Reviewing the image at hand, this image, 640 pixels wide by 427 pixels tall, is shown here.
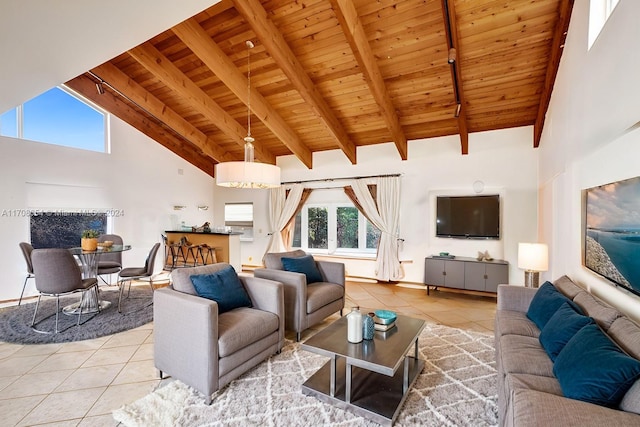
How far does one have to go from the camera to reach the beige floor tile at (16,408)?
1.96 metres

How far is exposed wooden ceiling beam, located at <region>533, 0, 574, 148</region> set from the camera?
300 cm

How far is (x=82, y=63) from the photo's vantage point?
8.47ft

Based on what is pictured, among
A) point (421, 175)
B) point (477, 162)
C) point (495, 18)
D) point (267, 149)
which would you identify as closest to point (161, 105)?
point (267, 149)

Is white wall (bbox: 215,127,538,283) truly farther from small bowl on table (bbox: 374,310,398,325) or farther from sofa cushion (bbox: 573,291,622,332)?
small bowl on table (bbox: 374,310,398,325)

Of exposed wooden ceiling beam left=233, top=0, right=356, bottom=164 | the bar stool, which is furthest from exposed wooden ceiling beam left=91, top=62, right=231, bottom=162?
exposed wooden ceiling beam left=233, top=0, right=356, bottom=164

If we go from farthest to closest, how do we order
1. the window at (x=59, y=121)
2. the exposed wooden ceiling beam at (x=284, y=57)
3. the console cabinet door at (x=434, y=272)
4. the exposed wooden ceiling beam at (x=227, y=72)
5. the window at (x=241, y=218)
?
→ 1. the window at (x=241, y=218)
2. the console cabinet door at (x=434, y=272)
3. the window at (x=59, y=121)
4. the exposed wooden ceiling beam at (x=227, y=72)
5. the exposed wooden ceiling beam at (x=284, y=57)

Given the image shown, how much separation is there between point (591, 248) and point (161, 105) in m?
6.42

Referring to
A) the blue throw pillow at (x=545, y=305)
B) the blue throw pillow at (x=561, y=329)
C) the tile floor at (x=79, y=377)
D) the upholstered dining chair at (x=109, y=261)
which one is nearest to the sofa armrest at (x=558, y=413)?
the blue throw pillow at (x=561, y=329)

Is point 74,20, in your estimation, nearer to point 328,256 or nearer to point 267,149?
point 267,149

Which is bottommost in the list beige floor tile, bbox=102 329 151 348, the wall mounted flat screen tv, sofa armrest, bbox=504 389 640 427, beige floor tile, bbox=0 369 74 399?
beige floor tile, bbox=0 369 74 399

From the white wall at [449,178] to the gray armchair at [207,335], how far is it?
3.64 metres

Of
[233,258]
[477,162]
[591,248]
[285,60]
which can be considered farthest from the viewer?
[233,258]

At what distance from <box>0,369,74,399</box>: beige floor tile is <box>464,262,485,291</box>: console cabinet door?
507cm

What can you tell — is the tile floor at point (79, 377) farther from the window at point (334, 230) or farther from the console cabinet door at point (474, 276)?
the window at point (334, 230)
